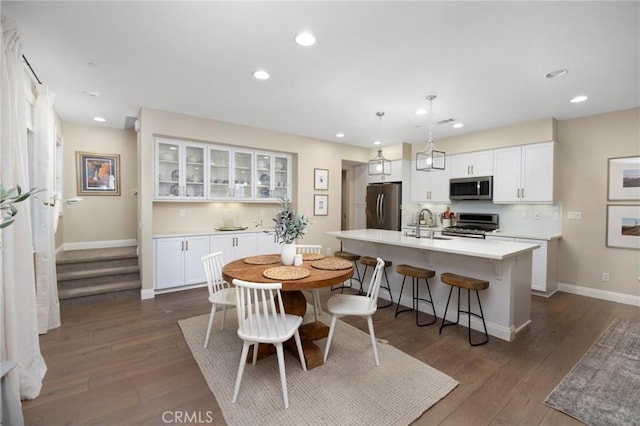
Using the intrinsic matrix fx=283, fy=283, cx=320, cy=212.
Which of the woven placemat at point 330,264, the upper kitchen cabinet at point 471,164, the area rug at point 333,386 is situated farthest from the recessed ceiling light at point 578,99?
the area rug at point 333,386

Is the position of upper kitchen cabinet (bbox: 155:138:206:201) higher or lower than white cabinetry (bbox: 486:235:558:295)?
higher

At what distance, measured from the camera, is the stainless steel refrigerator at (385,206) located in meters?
6.13

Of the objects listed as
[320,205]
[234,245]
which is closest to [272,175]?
[320,205]

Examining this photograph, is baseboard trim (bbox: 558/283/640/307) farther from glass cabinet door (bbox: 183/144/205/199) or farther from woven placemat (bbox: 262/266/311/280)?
glass cabinet door (bbox: 183/144/205/199)

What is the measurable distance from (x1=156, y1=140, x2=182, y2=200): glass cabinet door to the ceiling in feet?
2.00

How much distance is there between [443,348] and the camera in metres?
2.69

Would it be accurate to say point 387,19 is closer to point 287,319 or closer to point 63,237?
point 287,319

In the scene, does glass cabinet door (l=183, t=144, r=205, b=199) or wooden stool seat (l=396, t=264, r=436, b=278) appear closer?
wooden stool seat (l=396, t=264, r=436, b=278)

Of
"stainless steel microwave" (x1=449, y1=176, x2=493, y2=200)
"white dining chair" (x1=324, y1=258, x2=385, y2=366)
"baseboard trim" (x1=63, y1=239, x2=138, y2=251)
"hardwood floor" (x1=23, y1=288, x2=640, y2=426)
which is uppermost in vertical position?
"stainless steel microwave" (x1=449, y1=176, x2=493, y2=200)

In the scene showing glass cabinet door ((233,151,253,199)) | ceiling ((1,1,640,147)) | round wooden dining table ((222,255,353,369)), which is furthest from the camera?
glass cabinet door ((233,151,253,199))

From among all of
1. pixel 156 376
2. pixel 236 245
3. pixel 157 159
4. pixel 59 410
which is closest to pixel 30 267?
pixel 59 410

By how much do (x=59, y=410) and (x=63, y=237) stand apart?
4.07m

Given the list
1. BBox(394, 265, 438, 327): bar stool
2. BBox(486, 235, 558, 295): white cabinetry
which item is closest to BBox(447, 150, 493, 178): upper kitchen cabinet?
BBox(486, 235, 558, 295): white cabinetry

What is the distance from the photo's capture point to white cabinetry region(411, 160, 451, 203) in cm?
560
